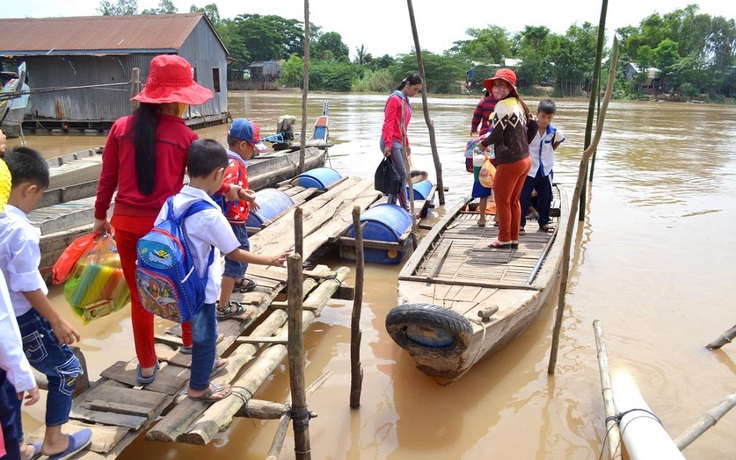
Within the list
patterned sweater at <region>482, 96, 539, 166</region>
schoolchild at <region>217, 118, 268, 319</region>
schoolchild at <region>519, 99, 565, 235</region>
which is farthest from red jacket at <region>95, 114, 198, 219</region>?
schoolchild at <region>519, 99, 565, 235</region>

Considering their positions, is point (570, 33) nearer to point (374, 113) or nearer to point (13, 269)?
point (374, 113)

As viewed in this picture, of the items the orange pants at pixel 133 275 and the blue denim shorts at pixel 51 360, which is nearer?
the blue denim shorts at pixel 51 360

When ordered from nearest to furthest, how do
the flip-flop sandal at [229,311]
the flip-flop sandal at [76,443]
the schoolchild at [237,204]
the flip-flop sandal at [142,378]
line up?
1. the flip-flop sandal at [76,443]
2. the flip-flop sandal at [142,378]
3. the schoolchild at [237,204]
4. the flip-flop sandal at [229,311]

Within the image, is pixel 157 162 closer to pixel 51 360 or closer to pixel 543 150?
pixel 51 360

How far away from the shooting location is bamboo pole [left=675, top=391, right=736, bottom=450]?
3.05 m

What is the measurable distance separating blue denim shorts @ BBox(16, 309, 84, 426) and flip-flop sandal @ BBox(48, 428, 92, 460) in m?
0.12

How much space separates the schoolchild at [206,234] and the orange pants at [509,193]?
3.02m

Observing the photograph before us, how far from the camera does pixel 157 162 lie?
2949mm

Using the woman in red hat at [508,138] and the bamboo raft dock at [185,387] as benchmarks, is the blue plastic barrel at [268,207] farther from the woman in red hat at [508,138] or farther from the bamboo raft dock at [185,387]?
the woman in red hat at [508,138]

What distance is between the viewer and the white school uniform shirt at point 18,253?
2.15 meters

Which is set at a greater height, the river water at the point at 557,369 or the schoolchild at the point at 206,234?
the schoolchild at the point at 206,234

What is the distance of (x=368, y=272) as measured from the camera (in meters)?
6.71

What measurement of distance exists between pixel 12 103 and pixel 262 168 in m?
9.15

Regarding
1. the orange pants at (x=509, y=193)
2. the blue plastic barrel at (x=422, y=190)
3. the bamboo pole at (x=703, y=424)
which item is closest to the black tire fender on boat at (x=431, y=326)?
the bamboo pole at (x=703, y=424)
